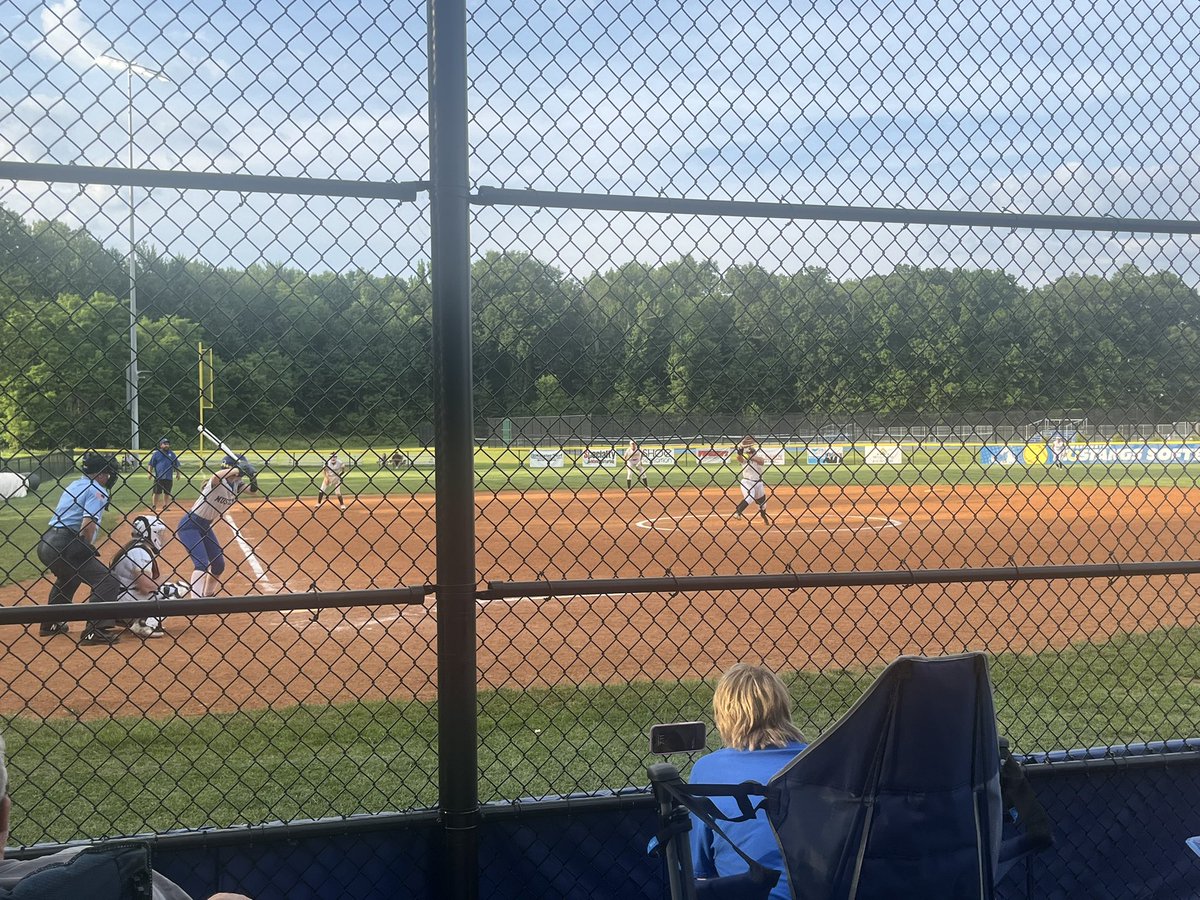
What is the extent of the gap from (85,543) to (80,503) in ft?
1.35

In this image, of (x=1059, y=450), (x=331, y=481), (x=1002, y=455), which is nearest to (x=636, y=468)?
(x=331, y=481)

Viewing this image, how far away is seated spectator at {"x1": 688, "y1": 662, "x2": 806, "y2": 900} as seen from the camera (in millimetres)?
2334

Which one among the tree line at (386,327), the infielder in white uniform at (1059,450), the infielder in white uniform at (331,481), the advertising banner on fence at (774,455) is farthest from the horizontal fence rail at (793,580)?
the advertising banner on fence at (774,455)

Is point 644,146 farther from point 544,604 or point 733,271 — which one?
point 544,604

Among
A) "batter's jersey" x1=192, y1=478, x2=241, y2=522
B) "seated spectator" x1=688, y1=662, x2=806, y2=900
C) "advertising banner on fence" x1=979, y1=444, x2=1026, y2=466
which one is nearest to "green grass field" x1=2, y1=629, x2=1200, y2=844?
"advertising banner on fence" x1=979, y1=444, x2=1026, y2=466

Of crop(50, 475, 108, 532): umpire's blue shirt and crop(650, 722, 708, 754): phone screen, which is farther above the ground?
crop(50, 475, 108, 532): umpire's blue shirt

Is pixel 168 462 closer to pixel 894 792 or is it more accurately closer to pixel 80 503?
pixel 80 503

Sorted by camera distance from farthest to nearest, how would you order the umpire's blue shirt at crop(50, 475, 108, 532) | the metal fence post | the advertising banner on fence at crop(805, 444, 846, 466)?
the umpire's blue shirt at crop(50, 475, 108, 532)
the advertising banner on fence at crop(805, 444, 846, 466)
the metal fence post

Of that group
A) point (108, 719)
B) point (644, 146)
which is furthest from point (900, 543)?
point (644, 146)

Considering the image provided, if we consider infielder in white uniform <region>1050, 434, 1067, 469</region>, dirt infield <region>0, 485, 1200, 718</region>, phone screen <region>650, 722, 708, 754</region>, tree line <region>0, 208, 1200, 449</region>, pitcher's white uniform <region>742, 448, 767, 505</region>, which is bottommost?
dirt infield <region>0, 485, 1200, 718</region>

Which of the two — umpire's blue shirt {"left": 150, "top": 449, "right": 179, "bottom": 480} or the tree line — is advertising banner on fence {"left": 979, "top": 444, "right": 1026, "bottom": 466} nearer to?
the tree line

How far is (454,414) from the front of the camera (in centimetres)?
273

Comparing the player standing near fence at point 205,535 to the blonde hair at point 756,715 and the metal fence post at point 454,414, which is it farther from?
the blonde hair at point 756,715

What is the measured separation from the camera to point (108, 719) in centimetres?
640
